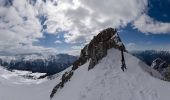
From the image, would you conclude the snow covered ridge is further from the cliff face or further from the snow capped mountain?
the cliff face

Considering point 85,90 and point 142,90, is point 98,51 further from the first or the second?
point 142,90

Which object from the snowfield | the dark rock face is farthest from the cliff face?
the snowfield

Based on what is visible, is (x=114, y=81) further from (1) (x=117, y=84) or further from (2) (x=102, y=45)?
(2) (x=102, y=45)

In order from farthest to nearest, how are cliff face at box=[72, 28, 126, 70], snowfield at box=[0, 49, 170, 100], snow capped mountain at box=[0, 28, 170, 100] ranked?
cliff face at box=[72, 28, 126, 70] → snow capped mountain at box=[0, 28, 170, 100] → snowfield at box=[0, 49, 170, 100]

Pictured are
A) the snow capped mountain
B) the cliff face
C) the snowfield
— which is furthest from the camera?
the cliff face

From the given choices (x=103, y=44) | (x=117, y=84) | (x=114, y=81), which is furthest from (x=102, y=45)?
(x=117, y=84)

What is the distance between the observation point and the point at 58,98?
1871 inches

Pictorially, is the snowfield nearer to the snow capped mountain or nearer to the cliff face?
the snow capped mountain

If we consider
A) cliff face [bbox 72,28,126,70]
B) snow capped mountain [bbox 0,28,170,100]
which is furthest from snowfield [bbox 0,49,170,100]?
cliff face [bbox 72,28,126,70]

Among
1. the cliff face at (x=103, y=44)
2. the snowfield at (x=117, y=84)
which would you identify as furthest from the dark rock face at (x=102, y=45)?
the snowfield at (x=117, y=84)

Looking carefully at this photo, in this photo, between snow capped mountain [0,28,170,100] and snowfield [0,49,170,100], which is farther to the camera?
snow capped mountain [0,28,170,100]

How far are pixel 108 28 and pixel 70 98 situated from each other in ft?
67.2

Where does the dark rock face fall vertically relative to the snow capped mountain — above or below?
above

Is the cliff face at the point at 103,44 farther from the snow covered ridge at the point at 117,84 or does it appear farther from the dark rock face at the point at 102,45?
the snow covered ridge at the point at 117,84
